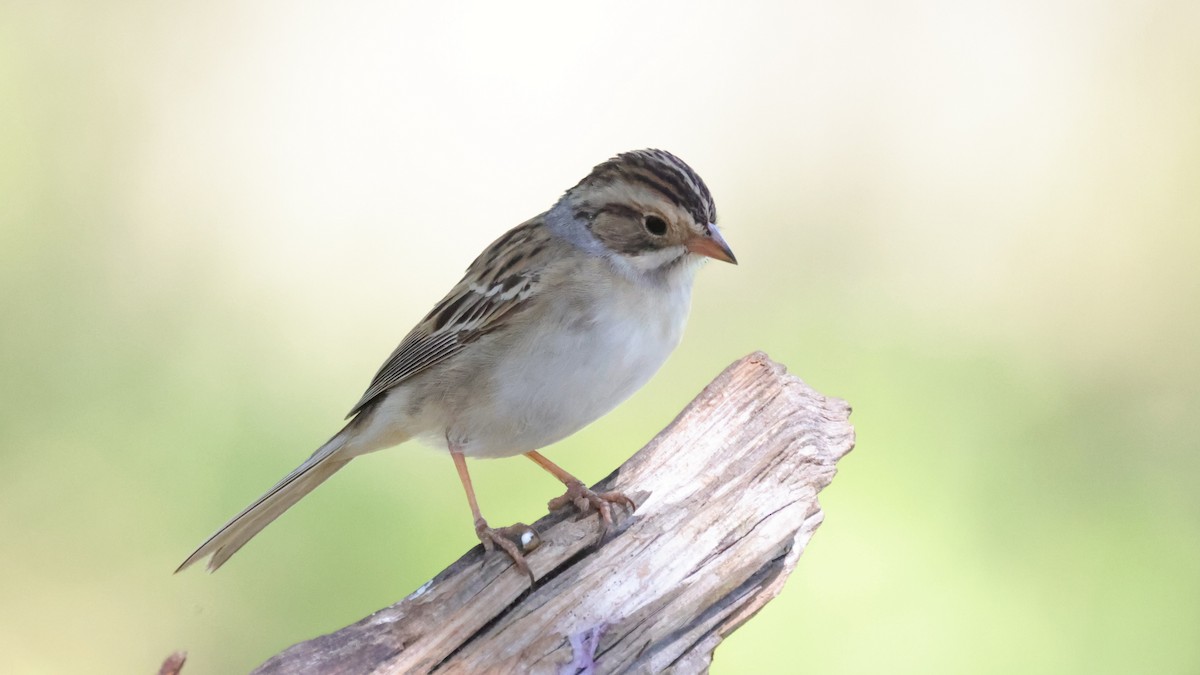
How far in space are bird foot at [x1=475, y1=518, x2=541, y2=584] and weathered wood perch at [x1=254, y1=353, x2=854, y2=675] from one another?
0.03 m

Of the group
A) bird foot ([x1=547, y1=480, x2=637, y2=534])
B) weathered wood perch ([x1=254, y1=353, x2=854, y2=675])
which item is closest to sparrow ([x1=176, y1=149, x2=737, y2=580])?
bird foot ([x1=547, y1=480, x2=637, y2=534])

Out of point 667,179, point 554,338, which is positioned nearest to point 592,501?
point 554,338

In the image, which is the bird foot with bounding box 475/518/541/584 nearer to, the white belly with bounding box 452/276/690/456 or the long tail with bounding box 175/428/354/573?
the white belly with bounding box 452/276/690/456

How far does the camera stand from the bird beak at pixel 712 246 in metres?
3.69

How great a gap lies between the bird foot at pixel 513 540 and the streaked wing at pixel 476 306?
0.68 meters

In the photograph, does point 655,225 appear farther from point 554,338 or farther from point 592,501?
point 592,501

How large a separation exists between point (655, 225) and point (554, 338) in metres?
0.46

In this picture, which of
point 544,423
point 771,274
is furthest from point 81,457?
point 771,274

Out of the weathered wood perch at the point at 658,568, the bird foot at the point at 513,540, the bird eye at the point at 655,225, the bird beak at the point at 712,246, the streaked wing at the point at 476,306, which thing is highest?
the streaked wing at the point at 476,306

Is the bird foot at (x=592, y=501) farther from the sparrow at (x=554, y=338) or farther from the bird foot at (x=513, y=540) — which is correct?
the bird foot at (x=513, y=540)

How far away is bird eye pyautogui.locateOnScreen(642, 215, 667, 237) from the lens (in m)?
3.78

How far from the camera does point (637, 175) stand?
3.82m

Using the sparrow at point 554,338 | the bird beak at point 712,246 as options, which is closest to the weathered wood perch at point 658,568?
the sparrow at point 554,338

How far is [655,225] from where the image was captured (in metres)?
3.80
